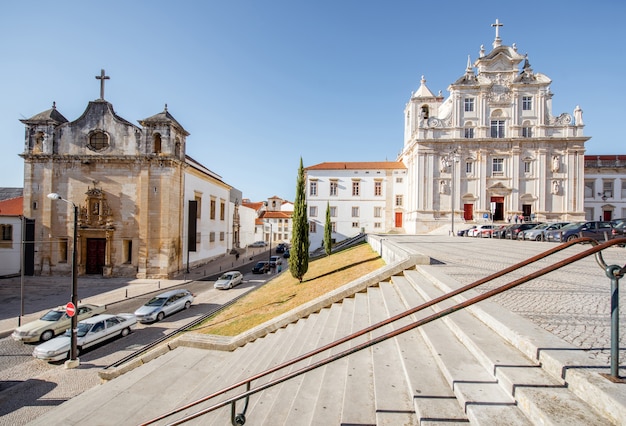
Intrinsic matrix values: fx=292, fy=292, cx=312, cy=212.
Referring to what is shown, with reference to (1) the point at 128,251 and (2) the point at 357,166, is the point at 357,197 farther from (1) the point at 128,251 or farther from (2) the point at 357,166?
(1) the point at 128,251

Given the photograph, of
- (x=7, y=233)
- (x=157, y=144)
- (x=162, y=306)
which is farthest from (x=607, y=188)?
(x=7, y=233)

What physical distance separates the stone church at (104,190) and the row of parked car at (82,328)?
415 inches

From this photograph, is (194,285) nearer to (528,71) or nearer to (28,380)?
(28,380)

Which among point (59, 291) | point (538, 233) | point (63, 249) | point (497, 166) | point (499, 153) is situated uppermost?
point (499, 153)

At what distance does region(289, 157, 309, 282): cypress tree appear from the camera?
16.2 m

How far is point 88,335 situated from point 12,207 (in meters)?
25.2

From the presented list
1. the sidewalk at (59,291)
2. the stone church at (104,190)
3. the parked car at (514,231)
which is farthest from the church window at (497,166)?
the stone church at (104,190)

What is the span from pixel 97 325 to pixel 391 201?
3335cm

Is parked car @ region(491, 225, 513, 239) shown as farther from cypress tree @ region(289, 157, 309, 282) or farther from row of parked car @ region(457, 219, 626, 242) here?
cypress tree @ region(289, 157, 309, 282)

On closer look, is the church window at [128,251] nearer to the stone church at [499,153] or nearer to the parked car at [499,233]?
the stone church at [499,153]

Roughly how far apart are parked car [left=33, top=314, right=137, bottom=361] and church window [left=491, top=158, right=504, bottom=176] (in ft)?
121

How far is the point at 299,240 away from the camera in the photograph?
1666 centimetres

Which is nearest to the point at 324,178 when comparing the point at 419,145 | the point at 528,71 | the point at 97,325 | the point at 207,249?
the point at 419,145

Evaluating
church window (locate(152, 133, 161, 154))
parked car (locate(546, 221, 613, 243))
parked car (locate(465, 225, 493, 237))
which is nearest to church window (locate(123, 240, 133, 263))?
church window (locate(152, 133, 161, 154))
